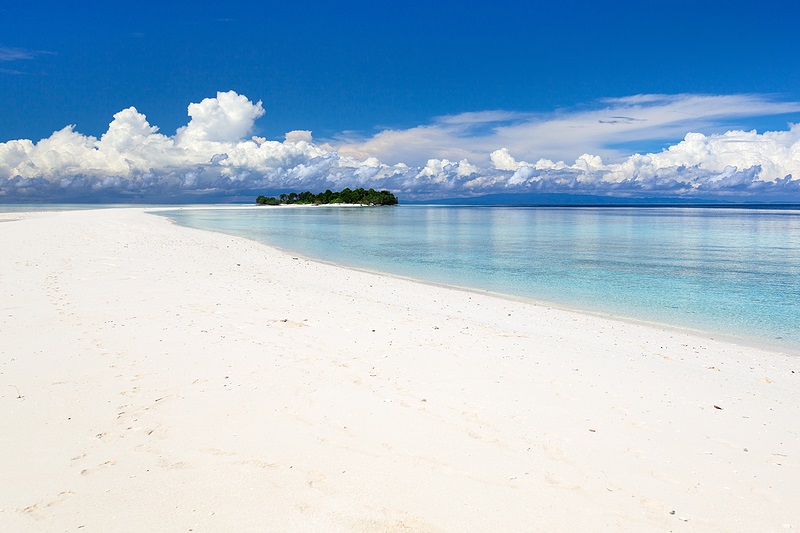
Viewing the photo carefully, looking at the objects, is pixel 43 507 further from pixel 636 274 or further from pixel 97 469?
pixel 636 274

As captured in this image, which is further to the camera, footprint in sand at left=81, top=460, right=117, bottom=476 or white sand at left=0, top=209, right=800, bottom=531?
footprint in sand at left=81, top=460, right=117, bottom=476

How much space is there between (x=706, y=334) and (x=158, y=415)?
12.7 metres

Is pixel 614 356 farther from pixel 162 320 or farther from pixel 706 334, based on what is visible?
pixel 162 320

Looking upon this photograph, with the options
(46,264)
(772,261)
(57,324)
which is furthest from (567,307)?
(772,261)

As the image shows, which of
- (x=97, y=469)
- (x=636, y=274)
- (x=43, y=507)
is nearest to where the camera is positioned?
(x=43, y=507)

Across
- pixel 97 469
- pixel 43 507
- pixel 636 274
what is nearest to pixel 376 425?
pixel 97 469

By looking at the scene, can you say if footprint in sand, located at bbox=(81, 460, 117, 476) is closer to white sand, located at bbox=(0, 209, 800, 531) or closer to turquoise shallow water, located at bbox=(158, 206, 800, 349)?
white sand, located at bbox=(0, 209, 800, 531)

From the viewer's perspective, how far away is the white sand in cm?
422

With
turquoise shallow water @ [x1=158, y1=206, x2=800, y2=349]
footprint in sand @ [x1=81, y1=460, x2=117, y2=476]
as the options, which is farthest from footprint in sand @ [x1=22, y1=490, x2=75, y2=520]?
turquoise shallow water @ [x1=158, y1=206, x2=800, y2=349]

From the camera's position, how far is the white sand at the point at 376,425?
4223mm

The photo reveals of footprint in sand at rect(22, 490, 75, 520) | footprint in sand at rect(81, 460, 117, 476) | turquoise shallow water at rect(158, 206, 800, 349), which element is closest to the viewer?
footprint in sand at rect(22, 490, 75, 520)

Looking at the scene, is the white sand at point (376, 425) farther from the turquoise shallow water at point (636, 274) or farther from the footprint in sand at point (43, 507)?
the turquoise shallow water at point (636, 274)

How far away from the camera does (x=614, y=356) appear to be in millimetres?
9445

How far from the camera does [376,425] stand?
581cm
